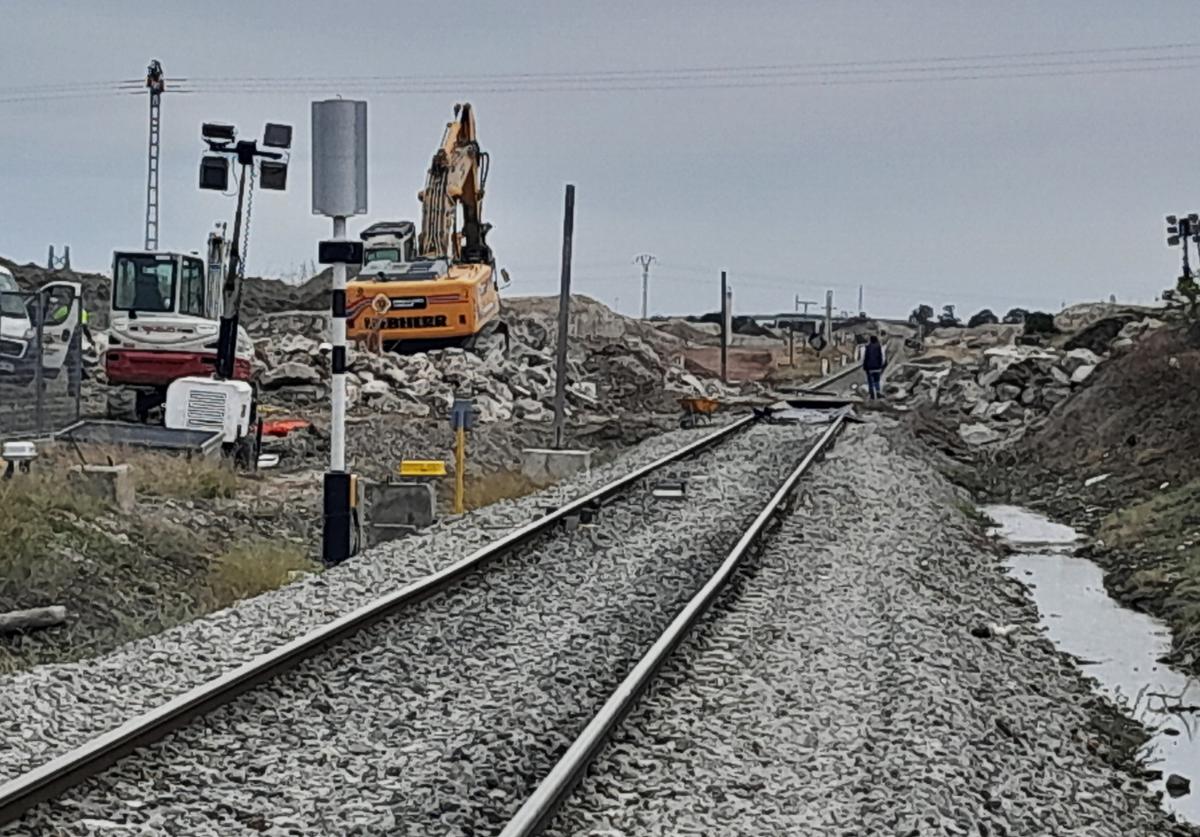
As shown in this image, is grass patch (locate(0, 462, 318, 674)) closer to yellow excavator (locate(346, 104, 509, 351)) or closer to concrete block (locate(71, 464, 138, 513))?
concrete block (locate(71, 464, 138, 513))

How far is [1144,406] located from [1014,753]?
17.9 metres

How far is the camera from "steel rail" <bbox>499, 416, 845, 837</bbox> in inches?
238

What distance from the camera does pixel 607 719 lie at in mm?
7410

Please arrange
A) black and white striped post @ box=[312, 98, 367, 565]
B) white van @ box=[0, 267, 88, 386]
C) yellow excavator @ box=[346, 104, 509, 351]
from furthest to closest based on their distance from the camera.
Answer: yellow excavator @ box=[346, 104, 509, 351] → white van @ box=[0, 267, 88, 386] → black and white striped post @ box=[312, 98, 367, 565]

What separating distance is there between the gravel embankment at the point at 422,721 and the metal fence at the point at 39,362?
366 inches

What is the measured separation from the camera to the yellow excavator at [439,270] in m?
34.0

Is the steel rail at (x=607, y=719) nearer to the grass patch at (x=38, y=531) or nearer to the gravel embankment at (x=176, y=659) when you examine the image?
the gravel embankment at (x=176, y=659)

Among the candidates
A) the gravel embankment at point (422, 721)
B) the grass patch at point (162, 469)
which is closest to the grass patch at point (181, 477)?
the grass patch at point (162, 469)

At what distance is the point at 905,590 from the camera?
1201 centimetres

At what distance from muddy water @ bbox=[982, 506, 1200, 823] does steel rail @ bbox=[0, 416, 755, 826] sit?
4.45 meters

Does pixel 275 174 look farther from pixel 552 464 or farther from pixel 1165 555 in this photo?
pixel 1165 555

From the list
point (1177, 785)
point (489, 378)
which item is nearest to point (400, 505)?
point (1177, 785)

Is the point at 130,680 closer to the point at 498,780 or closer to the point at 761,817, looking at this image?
the point at 498,780

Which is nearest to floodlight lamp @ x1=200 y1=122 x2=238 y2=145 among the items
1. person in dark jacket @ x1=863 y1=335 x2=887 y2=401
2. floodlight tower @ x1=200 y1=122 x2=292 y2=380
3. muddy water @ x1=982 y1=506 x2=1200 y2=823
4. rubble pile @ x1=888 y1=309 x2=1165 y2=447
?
floodlight tower @ x1=200 y1=122 x2=292 y2=380
